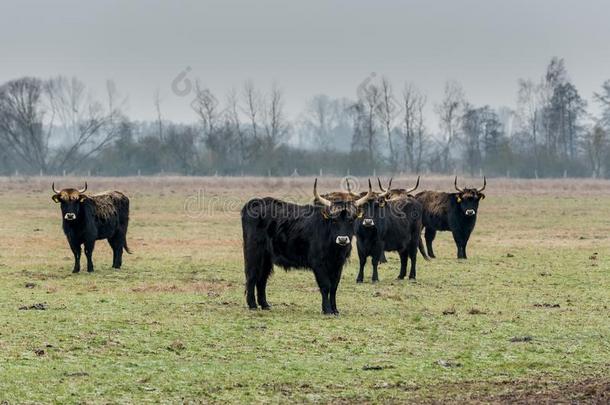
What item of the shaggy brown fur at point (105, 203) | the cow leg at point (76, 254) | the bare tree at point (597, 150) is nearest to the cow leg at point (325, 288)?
the cow leg at point (76, 254)

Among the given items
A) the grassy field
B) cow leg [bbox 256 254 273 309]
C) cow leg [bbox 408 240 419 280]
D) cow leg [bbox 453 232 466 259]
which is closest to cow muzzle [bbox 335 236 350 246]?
the grassy field

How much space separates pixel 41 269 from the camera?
1938 centimetres

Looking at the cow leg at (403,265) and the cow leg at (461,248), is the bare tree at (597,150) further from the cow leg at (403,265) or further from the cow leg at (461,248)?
the cow leg at (403,265)

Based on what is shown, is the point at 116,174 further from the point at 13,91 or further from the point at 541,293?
the point at 541,293

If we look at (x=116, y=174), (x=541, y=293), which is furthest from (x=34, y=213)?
(x=116, y=174)

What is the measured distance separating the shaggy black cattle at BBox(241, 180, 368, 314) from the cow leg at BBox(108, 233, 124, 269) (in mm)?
6537

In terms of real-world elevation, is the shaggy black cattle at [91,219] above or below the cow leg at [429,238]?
above

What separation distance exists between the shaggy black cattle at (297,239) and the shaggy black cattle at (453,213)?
877cm

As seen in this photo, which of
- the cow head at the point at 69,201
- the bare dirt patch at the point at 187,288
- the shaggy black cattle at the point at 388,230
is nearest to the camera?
the bare dirt patch at the point at 187,288

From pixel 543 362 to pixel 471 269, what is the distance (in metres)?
9.50

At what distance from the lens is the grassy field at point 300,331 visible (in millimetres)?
9203

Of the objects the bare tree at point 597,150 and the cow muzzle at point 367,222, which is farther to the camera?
the bare tree at point 597,150

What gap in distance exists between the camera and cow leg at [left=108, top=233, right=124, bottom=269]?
2025cm

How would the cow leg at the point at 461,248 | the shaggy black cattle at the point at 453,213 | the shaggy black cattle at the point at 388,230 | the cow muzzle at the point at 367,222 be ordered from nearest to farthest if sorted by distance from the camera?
the cow muzzle at the point at 367,222 → the shaggy black cattle at the point at 388,230 → the cow leg at the point at 461,248 → the shaggy black cattle at the point at 453,213
